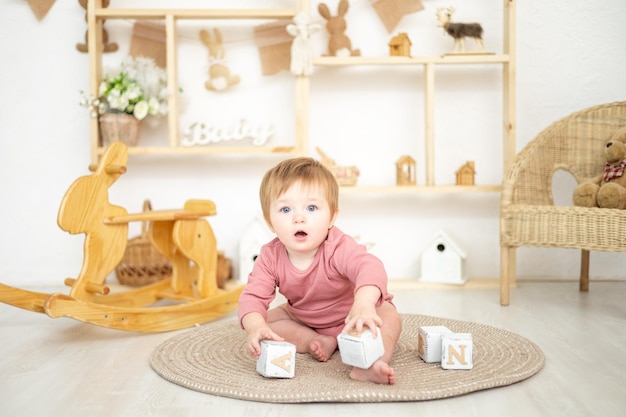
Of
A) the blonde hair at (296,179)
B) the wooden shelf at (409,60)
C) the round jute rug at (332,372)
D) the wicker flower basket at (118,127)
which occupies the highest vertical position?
the wooden shelf at (409,60)

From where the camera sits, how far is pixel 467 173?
273 cm

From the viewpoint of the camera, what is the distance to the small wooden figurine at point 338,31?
277cm

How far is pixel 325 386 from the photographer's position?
4.59ft

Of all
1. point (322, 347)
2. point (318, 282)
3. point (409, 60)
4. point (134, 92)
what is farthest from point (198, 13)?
point (322, 347)

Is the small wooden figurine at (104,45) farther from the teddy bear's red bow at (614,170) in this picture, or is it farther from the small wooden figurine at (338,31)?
the teddy bear's red bow at (614,170)

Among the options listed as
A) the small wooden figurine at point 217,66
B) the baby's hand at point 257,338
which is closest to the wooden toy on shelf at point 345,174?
the small wooden figurine at point 217,66

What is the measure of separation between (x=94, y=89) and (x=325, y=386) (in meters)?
1.79

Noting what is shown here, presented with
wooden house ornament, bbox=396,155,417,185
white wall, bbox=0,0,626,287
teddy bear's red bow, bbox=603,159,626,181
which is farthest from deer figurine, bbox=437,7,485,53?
teddy bear's red bow, bbox=603,159,626,181

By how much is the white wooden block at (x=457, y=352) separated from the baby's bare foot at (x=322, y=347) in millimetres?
282

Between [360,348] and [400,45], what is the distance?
168 cm

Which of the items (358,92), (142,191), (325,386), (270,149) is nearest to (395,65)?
(358,92)

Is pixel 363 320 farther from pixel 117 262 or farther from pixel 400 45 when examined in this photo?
pixel 400 45

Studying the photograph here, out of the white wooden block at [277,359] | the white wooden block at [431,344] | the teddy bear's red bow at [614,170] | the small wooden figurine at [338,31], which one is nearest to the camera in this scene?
the white wooden block at [277,359]

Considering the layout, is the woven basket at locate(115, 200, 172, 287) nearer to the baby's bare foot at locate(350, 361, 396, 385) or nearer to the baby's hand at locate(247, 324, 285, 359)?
the baby's hand at locate(247, 324, 285, 359)
